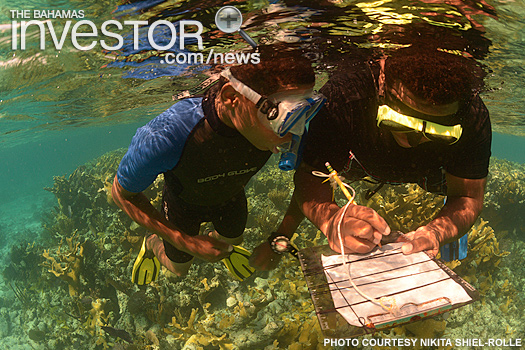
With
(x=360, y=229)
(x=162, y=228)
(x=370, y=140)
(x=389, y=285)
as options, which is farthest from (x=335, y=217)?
(x=162, y=228)

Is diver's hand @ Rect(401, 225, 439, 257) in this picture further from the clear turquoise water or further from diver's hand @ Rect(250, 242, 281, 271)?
the clear turquoise water

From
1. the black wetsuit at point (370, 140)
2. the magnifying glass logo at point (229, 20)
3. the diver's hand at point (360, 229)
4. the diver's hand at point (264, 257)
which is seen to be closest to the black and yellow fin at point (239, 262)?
the diver's hand at point (264, 257)

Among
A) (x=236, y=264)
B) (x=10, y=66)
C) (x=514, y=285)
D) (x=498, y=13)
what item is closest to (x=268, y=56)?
(x=498, y=13)

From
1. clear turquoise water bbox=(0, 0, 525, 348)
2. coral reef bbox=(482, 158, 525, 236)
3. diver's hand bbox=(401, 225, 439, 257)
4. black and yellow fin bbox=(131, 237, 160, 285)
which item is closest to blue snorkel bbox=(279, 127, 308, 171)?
diver's hand bbox=(401, 225, 439, 257)

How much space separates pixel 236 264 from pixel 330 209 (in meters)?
2.55

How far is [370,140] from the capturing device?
2.92m

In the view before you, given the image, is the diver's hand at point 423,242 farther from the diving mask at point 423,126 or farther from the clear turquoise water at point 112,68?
the clear turquoise water at point 112,68

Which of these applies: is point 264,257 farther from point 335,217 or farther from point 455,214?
point 455,214

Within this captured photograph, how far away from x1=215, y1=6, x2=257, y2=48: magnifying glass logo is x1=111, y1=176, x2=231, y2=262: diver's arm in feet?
9.29

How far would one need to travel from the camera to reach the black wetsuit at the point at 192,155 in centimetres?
298

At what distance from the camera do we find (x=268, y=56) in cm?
595

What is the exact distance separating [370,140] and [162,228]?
247 cm

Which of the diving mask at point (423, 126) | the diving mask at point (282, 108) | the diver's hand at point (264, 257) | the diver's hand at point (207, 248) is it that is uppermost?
the diving mask at point (282, 108)

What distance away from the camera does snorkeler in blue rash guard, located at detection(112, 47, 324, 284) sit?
2.55 metres
